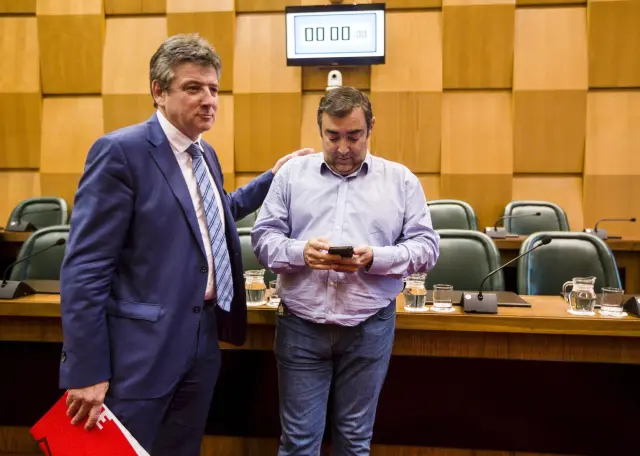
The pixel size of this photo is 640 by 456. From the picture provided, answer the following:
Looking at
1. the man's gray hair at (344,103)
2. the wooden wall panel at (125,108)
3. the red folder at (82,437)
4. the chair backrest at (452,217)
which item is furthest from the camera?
the wooden wall panel at (125,108)

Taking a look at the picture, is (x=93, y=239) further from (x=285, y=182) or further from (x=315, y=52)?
(x=315, y=52)

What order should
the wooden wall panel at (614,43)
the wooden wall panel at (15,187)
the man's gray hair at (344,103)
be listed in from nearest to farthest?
the man's gray hair at (344,103)
the wooden wall panel at (614,43)
the wooden wall panel at (15,187)

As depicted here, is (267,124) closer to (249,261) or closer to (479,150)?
(479,150)

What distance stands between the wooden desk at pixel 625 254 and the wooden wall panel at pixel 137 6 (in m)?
3.10

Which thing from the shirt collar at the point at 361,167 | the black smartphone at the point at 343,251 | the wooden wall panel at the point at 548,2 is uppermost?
the wooden wall panel at the point at 548,2

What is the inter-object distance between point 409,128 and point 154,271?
10.5ft

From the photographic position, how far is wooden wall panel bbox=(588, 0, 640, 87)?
12.0ft

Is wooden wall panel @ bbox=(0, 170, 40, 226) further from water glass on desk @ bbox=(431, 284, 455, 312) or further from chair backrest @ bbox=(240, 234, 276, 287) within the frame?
water glass on desk @ bbox=(431, 284, 455, 312)

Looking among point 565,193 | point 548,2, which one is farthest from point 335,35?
point 565,193

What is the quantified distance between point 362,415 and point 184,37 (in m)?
0.90

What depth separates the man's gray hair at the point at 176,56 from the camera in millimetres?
1032

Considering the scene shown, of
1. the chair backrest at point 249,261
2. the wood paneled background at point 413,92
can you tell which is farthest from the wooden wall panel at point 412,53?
the chair backrest at point 249,261

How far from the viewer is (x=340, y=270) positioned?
1122mm

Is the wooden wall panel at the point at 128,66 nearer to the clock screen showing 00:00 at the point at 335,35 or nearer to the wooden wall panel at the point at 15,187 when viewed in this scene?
the wooden wall panel at the point at 15,187
